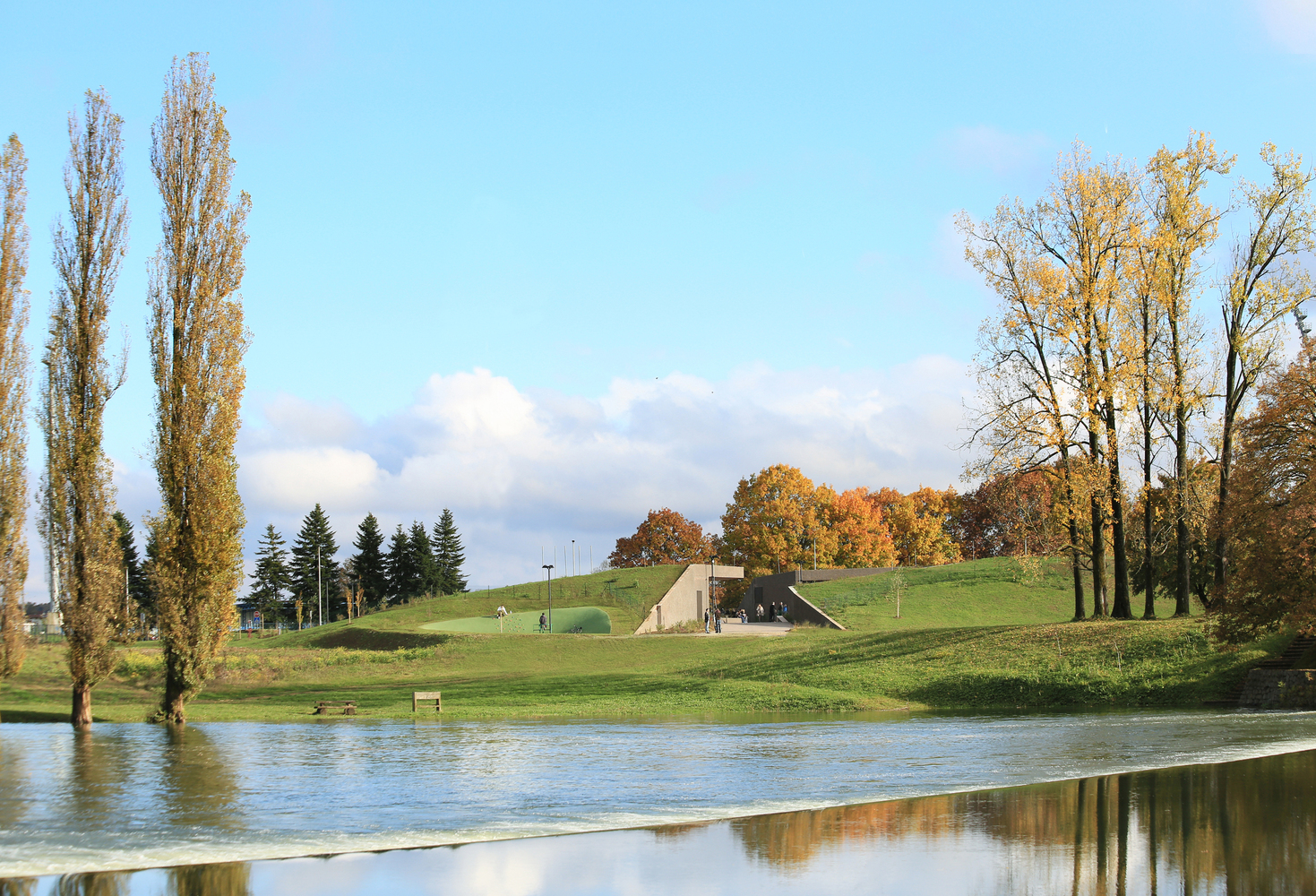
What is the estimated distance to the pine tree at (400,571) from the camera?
9569 centimetres

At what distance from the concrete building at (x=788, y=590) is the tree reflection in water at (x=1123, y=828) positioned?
147 feet

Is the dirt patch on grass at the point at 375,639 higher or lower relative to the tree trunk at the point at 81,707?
lower

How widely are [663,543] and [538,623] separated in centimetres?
4321

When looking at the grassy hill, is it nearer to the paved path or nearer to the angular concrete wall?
the paved path

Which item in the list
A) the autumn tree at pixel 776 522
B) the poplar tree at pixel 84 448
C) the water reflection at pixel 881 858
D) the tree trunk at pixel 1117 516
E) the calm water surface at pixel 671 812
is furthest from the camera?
the autumn tree at pixel 776 522

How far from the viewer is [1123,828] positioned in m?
8.47

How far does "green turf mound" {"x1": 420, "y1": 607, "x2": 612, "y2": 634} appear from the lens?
2228 inches

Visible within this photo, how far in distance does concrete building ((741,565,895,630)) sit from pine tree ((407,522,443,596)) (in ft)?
122

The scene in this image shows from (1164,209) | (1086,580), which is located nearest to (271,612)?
(1086,580)

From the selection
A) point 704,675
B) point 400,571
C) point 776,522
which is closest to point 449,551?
point 400,571

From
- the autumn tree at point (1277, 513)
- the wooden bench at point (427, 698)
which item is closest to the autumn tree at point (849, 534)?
the autumn tree at point (1277, 513)

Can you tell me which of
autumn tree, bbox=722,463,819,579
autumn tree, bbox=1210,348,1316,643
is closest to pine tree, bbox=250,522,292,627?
autumn tree, bbox=722,463,819,579

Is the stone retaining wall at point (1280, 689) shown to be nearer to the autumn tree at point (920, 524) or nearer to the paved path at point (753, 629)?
the paved path at point (753, 629)

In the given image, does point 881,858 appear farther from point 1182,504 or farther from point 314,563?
point 314,563
